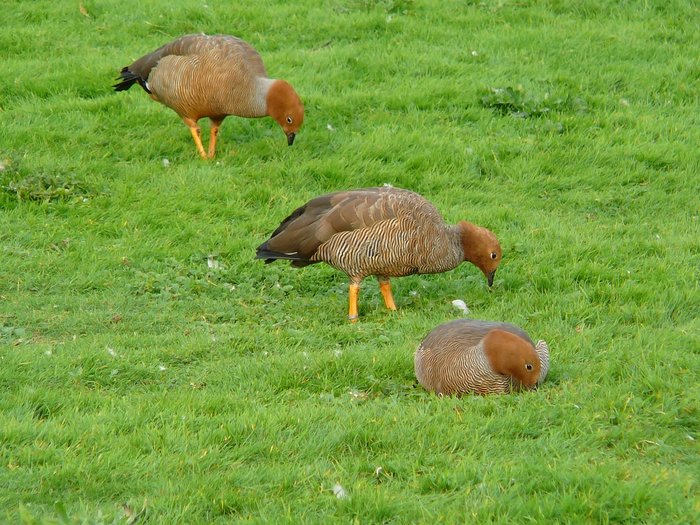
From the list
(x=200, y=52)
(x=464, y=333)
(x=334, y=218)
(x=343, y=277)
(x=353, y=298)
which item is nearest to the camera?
(x=464, y=333)

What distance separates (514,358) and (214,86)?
5488 millimetres

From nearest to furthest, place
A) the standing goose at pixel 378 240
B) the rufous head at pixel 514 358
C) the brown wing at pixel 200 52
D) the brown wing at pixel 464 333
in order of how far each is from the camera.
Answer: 1. the rufous head at pixel 514 358
2. the brown wing at pixel 464 333
3. the standing goose at pixel 378 240
4. the brown wing at pixel 200 52

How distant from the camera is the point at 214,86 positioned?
10602 mm

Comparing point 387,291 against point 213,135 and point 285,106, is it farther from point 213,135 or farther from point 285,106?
point 213,135

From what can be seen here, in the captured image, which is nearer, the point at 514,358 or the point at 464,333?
the point at 514,358

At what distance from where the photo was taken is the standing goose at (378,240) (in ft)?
26.3

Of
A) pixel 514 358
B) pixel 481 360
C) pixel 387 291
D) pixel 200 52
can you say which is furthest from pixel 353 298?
pixel 200 52

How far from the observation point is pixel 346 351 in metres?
7.08

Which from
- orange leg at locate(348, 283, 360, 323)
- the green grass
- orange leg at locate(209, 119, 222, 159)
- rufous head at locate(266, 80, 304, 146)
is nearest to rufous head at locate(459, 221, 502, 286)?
the green grass

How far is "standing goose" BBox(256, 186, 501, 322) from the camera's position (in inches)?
316

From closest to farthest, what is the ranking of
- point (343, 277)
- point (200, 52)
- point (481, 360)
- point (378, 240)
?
point (481, 360), point (378, 240), point (343, 277), point (200, 52)

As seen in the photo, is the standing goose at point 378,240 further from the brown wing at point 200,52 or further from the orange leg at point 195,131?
the brown wing at point 200,52

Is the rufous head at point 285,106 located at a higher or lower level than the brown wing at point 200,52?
lower

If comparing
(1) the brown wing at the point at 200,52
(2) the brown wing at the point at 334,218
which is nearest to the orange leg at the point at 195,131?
(1) the brown wing at the point at 200,52
